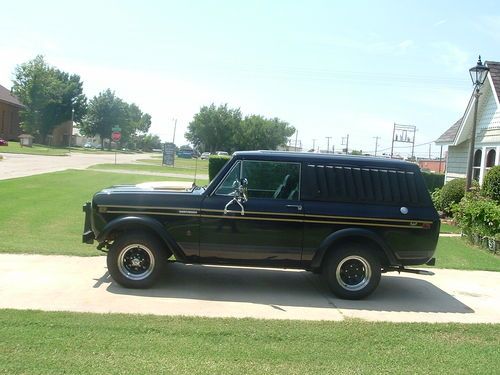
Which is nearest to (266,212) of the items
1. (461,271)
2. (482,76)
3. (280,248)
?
(280,248)

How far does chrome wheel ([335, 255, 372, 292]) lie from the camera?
21.9ft

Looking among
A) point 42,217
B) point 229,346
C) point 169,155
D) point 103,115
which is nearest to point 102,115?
point 103,115

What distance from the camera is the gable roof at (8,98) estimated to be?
3081 inches

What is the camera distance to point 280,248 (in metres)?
6.58

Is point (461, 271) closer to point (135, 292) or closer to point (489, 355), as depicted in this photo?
point (489, 355)

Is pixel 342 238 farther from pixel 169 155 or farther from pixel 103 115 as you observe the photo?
pixel 103 115

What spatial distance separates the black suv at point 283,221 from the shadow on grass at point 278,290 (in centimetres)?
28

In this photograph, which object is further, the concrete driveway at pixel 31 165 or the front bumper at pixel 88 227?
the concrete driveway at pixel 31 165

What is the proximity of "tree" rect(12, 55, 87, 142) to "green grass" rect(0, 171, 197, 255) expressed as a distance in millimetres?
64896

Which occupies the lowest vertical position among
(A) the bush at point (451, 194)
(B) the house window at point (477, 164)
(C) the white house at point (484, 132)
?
(A) the bush at point (451, 194)

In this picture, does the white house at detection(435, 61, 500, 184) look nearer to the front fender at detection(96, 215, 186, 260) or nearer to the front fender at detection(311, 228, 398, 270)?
the front fender at detection(311, 228, 398, 270)

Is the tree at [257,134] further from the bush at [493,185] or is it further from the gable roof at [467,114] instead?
the bush at [493,185]

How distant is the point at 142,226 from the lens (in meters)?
6.53

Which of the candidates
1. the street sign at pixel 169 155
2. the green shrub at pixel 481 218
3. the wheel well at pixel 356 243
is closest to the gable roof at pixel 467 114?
the green shrub at pixel 481 218
